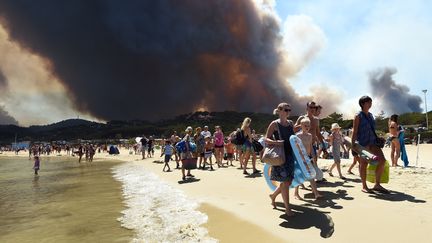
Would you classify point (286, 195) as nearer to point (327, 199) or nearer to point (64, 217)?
point (327, 199)

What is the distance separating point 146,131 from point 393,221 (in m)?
169

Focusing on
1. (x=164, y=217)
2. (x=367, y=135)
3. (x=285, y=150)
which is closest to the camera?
(x=285, y=150)

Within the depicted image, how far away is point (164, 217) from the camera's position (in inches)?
290

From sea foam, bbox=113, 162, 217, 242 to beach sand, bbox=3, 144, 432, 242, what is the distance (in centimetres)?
28

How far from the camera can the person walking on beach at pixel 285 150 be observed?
5832mm

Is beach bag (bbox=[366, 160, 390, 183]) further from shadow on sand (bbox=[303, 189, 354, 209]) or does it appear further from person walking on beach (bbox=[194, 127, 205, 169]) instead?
person walking on beach (bbox=[194, 127, 205, 169])

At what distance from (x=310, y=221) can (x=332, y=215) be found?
1.34 feet

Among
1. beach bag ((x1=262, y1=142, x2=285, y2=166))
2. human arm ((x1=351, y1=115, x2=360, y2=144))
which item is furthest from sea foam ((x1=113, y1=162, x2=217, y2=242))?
human arm ((x1=351, y1=115, x2=360, y2=144))

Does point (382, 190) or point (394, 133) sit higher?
point (394, 133)

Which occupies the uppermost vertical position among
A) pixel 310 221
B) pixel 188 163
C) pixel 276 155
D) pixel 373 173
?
pixel 276 155

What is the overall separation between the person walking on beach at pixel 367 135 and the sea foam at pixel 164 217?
3.35m

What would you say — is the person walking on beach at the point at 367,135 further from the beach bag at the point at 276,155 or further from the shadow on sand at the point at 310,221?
the beach bag at the point at 276,155

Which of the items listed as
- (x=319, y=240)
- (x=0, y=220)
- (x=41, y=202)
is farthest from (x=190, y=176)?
(x=319, y=240)

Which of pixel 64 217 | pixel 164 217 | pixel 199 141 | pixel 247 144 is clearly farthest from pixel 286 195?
pixel 199 141
